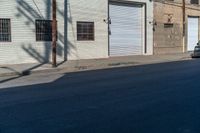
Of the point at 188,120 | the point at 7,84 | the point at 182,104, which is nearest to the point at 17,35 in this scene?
the point at 7,84

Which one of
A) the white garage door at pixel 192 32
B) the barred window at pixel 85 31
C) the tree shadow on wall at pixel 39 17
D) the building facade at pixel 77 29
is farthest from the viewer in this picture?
the white garage door at pixel 192 32

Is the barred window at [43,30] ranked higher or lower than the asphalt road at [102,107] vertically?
higher

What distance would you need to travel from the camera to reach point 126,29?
31328 millimetres

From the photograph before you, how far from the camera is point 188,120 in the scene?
8.13 meters

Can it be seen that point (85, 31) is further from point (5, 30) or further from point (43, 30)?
point (5, 30)

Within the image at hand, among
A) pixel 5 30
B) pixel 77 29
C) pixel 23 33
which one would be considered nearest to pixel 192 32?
pixel 77 29

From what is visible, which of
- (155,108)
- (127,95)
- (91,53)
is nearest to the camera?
(155,108)

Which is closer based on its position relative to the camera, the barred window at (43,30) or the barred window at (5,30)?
the barred window at (5,30)

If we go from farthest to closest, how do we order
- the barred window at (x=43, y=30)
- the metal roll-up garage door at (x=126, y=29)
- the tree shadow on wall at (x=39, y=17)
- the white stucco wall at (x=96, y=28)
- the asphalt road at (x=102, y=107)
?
the metal roll-up garage door at (x=126, y=29) → the white stucco wall at (x=96, y=28) → the barred window at (x=43, y=30) → the tree shadow on wall at (x=39, y=17) → the asphalt road at (x=102, y=107)

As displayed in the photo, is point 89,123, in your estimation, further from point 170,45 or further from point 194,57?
point 170,45

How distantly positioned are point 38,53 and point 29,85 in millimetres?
10285

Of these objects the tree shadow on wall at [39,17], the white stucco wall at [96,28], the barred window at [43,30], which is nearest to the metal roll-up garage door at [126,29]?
the white stucco wall at [96,28]

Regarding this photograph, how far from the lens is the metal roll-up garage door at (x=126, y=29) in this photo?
98.7 ft

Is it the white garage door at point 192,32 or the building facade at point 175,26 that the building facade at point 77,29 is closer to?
the building facade at point 175,26
